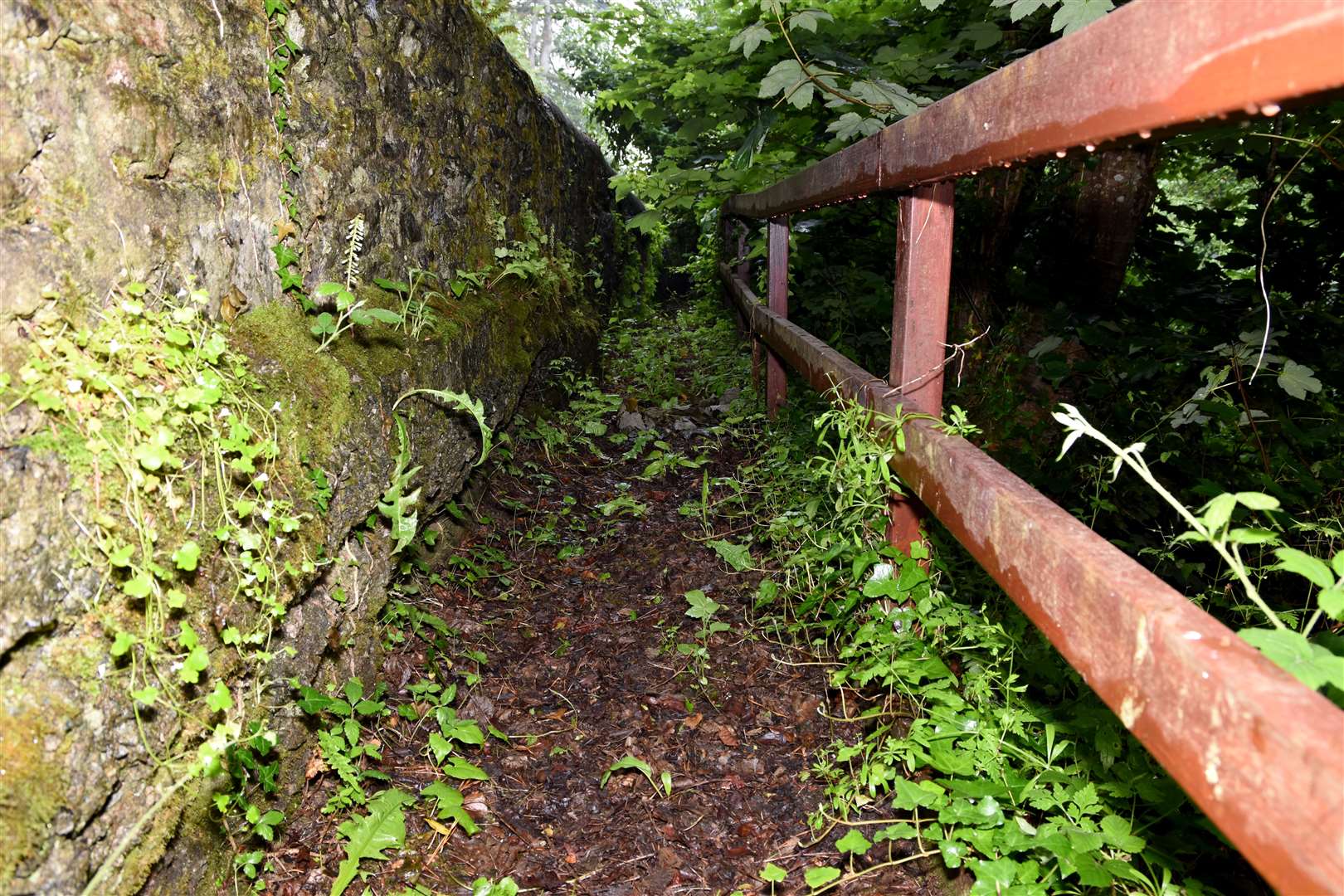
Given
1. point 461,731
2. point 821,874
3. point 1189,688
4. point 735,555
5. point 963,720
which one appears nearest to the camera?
point 1189,688

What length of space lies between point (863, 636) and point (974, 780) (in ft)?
2.16

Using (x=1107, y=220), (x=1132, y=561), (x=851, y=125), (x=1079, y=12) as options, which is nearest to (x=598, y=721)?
(x=1132, y=561)

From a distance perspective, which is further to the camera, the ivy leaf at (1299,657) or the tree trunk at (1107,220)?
the tree trunk at (1107,220)

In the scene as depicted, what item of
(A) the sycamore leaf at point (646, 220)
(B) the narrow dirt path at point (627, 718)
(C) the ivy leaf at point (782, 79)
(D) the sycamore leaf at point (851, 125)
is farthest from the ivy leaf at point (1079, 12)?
(A) the sycamore leaf at point (646, 220)

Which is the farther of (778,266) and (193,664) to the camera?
(778,266)

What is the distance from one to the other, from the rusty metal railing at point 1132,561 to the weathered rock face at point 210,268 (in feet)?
6.05

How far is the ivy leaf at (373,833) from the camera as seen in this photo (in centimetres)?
203

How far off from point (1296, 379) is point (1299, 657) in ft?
7.43

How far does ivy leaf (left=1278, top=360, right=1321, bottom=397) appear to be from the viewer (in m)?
2.77

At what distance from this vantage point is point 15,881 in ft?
4.50

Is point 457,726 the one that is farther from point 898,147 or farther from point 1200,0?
point 1200,0

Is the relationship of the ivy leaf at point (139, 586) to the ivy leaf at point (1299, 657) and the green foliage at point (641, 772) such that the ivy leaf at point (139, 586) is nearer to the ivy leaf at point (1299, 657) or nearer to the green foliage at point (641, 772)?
the green foliage at point (641, 772)

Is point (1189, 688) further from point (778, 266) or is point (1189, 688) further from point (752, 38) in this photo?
point (778, 266)

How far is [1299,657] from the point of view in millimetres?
1060
